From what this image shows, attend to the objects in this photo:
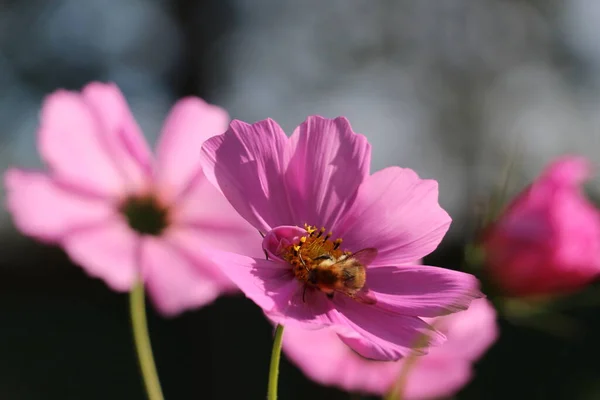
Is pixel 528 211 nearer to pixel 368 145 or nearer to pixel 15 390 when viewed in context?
pixel 368 145

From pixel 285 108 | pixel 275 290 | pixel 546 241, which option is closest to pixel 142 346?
pixel 275 290

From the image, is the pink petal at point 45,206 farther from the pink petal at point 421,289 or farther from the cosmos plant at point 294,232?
the pink petal at point 421,289

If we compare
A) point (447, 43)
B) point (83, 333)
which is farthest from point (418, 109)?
point (83, 333)

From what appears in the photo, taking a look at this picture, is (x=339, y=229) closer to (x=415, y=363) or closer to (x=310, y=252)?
(x=310, y=252)

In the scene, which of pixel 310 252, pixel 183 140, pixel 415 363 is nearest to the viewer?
pixel 310 252

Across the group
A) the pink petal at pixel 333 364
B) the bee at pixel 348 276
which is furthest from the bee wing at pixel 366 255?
the pink petal at pixel 333 364

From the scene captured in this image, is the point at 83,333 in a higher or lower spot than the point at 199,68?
lower

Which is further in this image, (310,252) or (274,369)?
(310,252)
